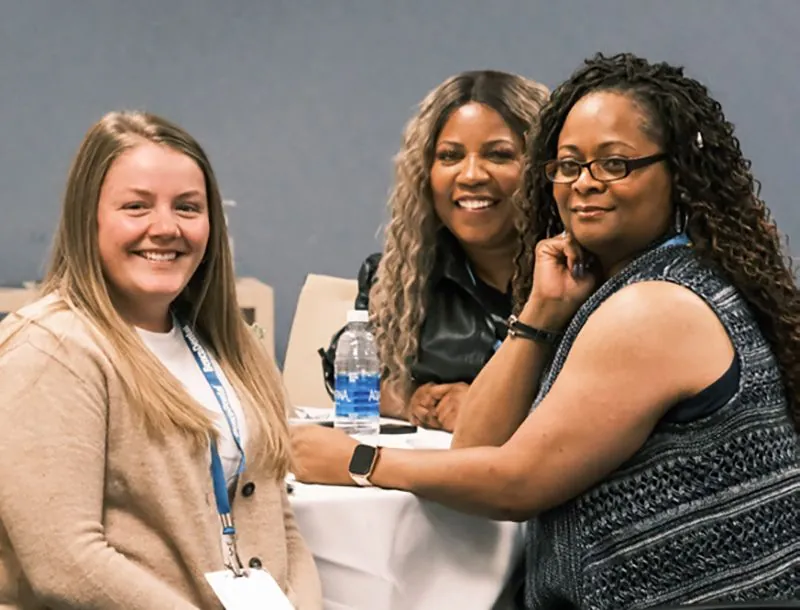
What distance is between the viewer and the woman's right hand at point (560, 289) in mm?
1841

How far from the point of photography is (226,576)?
1.45 meters

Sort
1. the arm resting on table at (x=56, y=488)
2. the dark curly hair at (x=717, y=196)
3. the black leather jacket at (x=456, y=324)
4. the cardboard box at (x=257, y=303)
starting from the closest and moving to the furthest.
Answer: the arm resting on table at (x=56, y=488)
the dark curly hair at (x=717, y=196)
the black leather jacket at (x=456, y=324)
the cardboard box at (x=257, y=303)

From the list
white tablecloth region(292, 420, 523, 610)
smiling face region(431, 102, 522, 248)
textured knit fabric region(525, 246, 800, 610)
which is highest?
smiling face region(431, 102, 522, 248)

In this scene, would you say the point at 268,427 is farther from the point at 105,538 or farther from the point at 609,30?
the point at 609,30

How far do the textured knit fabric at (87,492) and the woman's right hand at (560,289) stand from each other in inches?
27.0

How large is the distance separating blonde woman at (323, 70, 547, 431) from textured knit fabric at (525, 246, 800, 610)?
90 centimetres

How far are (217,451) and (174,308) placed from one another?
30 cm

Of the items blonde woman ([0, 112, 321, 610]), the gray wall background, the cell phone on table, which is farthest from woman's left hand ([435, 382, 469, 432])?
the gray wall background

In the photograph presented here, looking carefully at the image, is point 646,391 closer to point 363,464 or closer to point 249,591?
point 363,464

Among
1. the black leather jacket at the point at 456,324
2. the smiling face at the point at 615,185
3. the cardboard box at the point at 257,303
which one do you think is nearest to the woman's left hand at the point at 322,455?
the smiling face at the point at 615,185

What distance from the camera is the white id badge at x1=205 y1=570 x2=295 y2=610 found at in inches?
55.9

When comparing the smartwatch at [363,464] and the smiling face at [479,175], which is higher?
the smiling face at [479,175]

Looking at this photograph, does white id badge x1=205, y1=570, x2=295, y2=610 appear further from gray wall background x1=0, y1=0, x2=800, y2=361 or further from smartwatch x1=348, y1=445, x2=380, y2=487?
gray wall background x1=0, y1=0, x2=800, y2=361

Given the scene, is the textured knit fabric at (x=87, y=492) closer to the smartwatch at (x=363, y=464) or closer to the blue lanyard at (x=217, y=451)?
the blue lanyard at (x=217, y=451)
